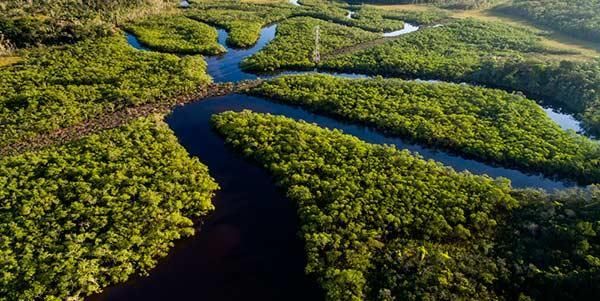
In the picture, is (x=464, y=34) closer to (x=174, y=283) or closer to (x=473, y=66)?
(x=473, y=66)

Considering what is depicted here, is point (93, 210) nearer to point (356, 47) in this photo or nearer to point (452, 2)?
point (356, 47)

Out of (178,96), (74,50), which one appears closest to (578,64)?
(178,96)

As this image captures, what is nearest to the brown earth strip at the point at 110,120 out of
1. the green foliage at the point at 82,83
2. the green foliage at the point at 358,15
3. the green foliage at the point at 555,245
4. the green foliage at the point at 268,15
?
the green foliage at the point at 82,83

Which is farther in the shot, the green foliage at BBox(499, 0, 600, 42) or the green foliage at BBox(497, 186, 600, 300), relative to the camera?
the green foliage at BBox(499, 0, 600, 42)

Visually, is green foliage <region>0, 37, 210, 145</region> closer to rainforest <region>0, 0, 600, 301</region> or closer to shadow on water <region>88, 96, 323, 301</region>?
rainforest <region>0, 0, 600, 301</region>

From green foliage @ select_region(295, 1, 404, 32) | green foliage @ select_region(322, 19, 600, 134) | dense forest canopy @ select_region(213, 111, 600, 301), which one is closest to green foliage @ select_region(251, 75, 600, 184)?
dense forest canopy @ select_region(213, 111, 600, 301)

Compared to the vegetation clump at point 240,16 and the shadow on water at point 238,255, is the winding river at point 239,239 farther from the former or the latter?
the vegetation clump at point 240,16
